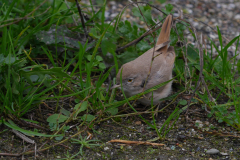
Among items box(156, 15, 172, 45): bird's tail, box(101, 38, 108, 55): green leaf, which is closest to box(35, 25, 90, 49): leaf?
box(101, 38, 108, 55): green leaf

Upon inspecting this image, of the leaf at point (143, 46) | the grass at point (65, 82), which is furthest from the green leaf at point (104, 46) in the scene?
the leaf at point (143, 46)

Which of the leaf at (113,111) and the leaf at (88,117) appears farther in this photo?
the leaf at (113,111)

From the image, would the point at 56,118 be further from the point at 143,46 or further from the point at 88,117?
the point at 143,46

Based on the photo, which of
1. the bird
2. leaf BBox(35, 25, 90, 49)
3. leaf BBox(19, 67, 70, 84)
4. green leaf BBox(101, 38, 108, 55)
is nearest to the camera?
leaf BBox(19, 67, 70, 84)

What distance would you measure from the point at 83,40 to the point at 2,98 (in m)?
1.80

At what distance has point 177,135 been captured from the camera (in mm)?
3557

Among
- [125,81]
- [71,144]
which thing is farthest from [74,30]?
[71,144]

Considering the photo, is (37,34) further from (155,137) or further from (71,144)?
(155,137)

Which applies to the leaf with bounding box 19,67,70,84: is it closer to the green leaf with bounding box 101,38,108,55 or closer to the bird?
the bird

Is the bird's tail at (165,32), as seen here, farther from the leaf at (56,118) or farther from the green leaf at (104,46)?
the leaf at (56,118)

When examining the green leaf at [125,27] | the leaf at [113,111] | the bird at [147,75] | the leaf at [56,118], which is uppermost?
the green leaf at [125,27]

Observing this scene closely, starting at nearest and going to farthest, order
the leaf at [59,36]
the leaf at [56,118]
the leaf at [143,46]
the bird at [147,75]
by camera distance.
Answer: the leaf at [56,118]
the bird at [147,75]
the leaf at [59,36]
the leaf at [143,46]

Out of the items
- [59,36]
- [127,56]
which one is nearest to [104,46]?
[127,56]

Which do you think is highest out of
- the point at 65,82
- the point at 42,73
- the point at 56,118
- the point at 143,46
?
the point at 143,46
